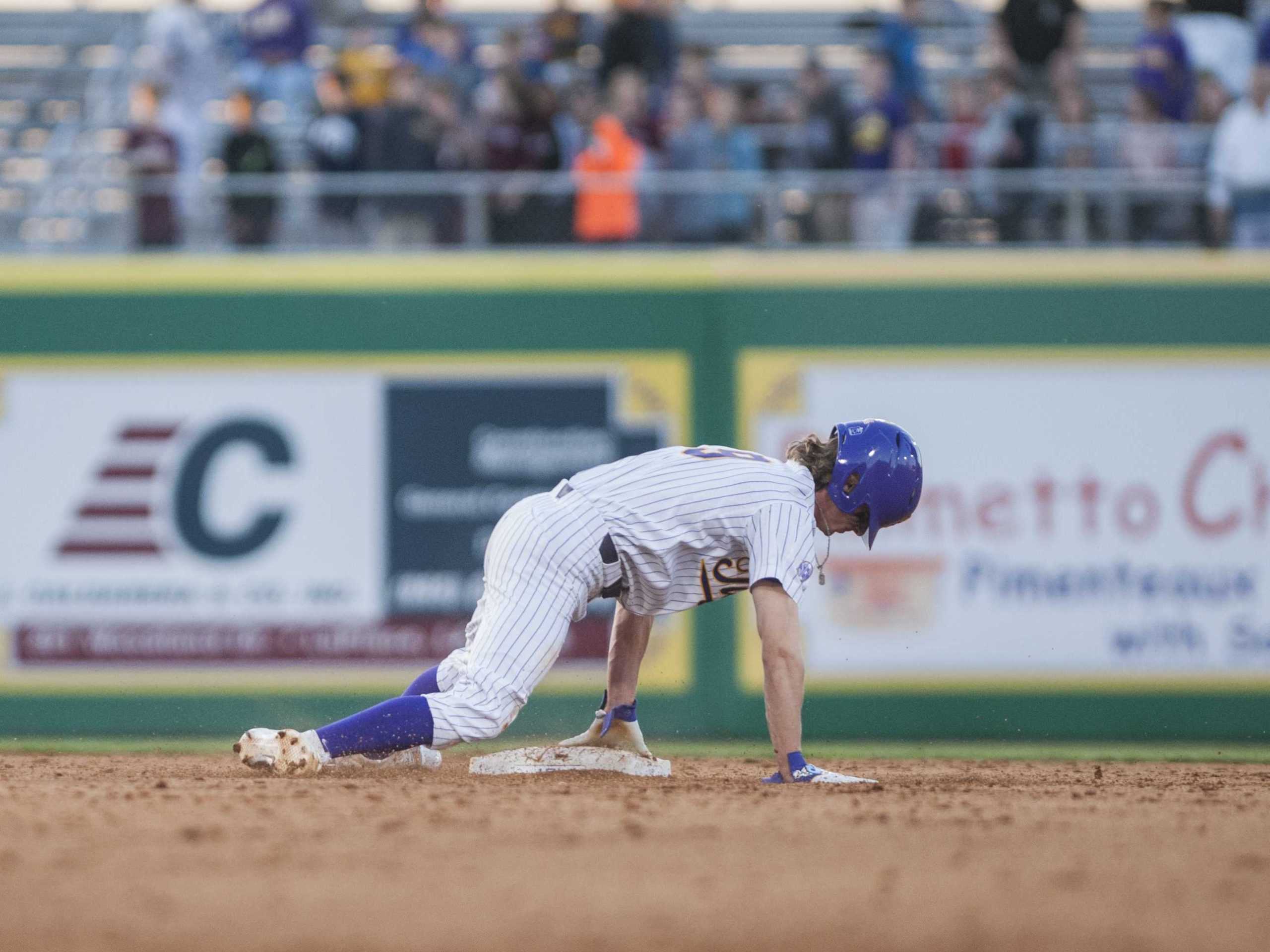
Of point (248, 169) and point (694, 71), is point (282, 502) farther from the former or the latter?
point (694, 71)

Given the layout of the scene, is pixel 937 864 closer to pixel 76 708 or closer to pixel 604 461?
pixel 604 461

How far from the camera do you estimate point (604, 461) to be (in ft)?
34.3

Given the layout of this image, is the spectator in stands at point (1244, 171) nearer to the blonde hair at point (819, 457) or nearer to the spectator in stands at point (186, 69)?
the blonde hair at point (819, 457)

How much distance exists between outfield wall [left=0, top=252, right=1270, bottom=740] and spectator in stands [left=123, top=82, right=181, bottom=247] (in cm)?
81

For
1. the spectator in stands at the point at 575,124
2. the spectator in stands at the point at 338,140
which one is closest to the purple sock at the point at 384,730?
the spectator in stands at the point at 338,140

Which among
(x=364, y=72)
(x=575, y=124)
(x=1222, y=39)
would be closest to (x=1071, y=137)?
(x=1222, y=39)

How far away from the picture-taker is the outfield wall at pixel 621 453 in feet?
33.7

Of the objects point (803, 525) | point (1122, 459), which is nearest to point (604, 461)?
point (1122, 459)

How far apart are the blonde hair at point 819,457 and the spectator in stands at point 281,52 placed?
794cm

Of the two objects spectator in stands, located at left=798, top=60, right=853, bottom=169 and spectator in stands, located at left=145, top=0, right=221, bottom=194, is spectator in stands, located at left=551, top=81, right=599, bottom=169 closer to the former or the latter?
spectator in stands, located at left=798, top=60, right=853, bottom=169

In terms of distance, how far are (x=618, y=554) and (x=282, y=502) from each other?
14.4 ft

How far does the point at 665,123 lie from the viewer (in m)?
12.4

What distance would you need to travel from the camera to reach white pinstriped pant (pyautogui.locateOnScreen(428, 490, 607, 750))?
20.9 feet

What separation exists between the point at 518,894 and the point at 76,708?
6748 millimetres
